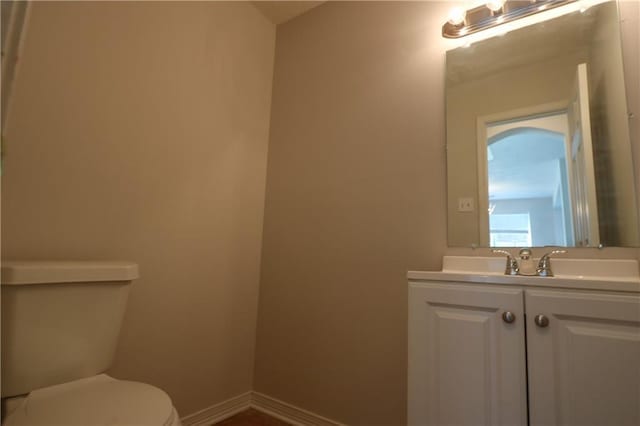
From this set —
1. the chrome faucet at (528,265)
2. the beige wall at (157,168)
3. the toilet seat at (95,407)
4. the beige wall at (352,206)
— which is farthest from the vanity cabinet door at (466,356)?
the beige wall at (157,168)

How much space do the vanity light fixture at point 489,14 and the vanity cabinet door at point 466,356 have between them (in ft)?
3.64

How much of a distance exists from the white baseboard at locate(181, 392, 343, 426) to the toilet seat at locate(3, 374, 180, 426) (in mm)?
692

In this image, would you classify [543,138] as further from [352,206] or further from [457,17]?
[352,206]

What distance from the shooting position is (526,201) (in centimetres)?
124

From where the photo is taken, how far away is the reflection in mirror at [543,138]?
1.12 meters

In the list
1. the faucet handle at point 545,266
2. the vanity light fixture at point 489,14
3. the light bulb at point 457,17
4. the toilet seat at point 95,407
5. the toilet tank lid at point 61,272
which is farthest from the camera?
the light bulb at point 457,17

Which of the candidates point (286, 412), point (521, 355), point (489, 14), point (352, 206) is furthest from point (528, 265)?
point (286, 412)

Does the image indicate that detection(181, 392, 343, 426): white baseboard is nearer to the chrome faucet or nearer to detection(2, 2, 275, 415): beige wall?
detection(2, 2, 275, 415): beige wall

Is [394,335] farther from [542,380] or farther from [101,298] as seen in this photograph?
[101,298]

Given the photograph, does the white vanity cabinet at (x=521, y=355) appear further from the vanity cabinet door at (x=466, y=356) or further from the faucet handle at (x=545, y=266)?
the faucet handle at (x=545, y=266)

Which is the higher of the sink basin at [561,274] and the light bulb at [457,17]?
the light bulb at [457,17]

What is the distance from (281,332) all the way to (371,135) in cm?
113

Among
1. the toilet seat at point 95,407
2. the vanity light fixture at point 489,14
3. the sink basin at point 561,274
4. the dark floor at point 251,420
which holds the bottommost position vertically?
the dark floor at point 251,420

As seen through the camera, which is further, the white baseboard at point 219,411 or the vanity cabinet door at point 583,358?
the white baseboard at point 219,411
